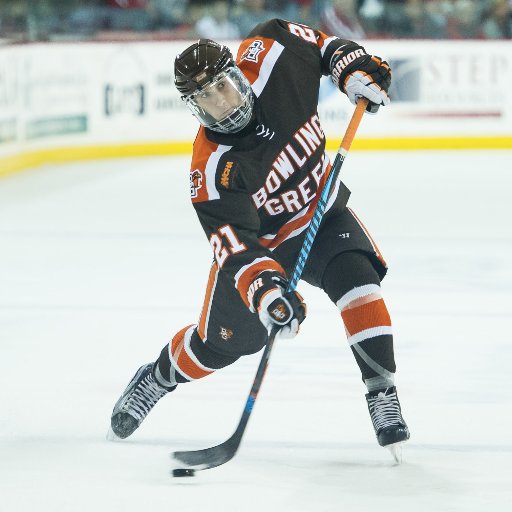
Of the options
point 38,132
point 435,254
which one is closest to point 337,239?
point 435,254

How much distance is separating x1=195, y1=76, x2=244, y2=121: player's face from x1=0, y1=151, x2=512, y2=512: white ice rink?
32.5 inches

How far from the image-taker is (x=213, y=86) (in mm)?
2580

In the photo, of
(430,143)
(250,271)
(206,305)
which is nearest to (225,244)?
(250,271)

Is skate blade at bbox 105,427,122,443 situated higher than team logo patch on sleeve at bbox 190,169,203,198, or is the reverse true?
team logo patch on sleeve at bbox 190,169,203,198

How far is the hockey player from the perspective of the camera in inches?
102

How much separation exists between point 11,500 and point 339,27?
671cm

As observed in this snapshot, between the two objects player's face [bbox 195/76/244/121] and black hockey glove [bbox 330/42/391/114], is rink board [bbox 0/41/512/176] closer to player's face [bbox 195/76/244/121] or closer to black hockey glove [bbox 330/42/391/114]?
black hockey glove [bbox 330/42/391/114]

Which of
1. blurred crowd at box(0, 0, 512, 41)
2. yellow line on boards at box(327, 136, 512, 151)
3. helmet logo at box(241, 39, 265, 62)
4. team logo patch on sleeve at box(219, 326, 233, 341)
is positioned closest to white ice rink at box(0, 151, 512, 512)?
team logo patch on sleeve at box(219, 326, 233, 341)

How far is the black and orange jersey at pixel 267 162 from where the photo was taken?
262 centimetres

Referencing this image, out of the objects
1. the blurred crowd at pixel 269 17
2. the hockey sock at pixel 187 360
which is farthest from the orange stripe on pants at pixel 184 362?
the blurred crowd at pixel 269 17

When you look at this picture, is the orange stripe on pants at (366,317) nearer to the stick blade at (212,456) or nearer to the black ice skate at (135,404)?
the stick blade at (212,456)

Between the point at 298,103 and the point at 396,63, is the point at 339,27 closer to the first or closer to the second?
the point at 396,63

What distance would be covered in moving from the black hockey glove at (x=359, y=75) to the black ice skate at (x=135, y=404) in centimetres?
88

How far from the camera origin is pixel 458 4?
28.9 feet
